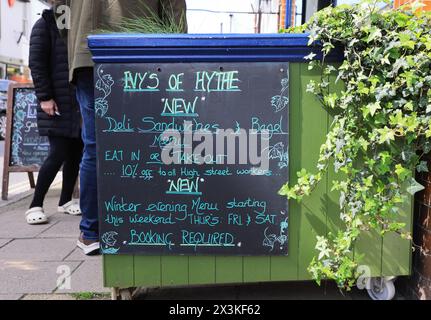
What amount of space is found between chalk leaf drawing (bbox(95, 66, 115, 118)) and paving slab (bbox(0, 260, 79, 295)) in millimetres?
1140

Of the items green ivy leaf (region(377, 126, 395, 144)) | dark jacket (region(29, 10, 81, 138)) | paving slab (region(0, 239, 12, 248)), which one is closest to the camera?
green ivy leaf (region(377, 126, 395, 144))

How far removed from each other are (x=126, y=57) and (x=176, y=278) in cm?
112

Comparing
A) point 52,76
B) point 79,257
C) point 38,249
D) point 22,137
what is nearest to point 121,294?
point 79,257

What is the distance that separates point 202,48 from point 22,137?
380cm

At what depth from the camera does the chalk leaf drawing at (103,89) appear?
2.27 metres

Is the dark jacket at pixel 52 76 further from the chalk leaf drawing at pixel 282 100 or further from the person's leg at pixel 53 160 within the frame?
the chalk leaf drawing at pixel 282 100

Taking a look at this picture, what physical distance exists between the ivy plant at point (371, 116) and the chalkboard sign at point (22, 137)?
3949 mm

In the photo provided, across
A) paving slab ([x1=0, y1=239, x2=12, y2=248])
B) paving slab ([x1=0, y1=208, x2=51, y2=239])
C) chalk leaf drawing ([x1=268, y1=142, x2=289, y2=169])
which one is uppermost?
chalk leaf drawing ([x1=268, y1=142, x2=289, y2=169])

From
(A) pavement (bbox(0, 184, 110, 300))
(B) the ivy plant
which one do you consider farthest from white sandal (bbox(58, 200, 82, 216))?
(B) the ivy plant

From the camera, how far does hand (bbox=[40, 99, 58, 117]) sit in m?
3.78

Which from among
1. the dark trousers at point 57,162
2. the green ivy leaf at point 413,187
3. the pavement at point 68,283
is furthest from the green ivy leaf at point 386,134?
the dark trousers at point 57,162

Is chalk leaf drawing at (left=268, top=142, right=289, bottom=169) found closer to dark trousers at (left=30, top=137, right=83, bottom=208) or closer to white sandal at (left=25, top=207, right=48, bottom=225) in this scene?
dark trousers at (left=30, top=137, right=83, bottom=208)

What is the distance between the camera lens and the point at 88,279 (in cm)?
285
